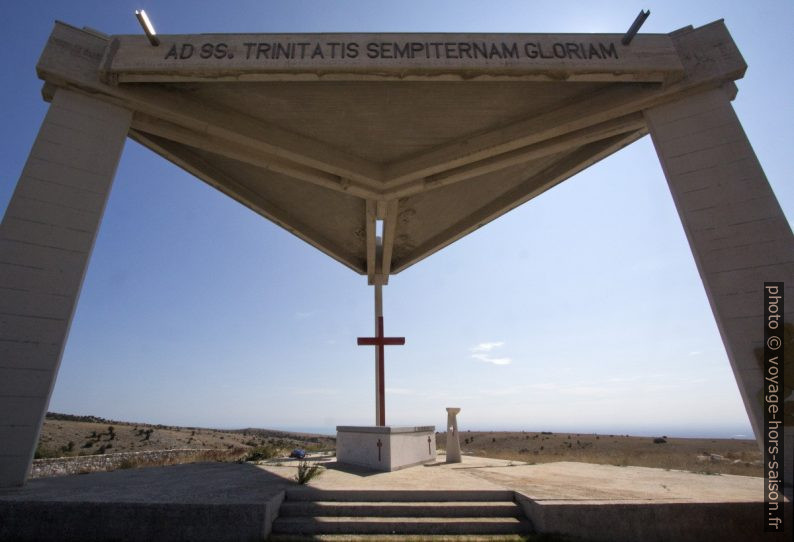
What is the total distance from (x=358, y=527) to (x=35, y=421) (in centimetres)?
567

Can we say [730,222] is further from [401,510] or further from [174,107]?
[174,107]

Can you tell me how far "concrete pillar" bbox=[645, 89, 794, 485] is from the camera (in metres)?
7.02

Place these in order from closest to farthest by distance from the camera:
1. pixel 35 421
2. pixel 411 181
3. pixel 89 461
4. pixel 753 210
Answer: pixel 35 421 < pixel 753 210 < pixel 411 181 < pixel 89 461

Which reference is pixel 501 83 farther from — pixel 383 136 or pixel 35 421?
pixel 35 421

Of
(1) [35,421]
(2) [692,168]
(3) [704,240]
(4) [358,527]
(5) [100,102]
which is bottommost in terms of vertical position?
(4) [358,527]

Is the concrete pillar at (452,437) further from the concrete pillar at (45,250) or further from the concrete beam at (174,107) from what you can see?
the concrete pillar at (45,250)

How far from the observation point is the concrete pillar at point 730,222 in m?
7.02

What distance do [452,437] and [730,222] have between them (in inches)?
374

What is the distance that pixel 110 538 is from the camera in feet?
18.2

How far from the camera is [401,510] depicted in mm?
6473

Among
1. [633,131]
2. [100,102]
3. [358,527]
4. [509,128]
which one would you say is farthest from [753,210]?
[100,102]

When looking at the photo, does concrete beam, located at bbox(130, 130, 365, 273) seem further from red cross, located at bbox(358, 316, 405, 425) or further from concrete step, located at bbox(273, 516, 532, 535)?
concrete step, located at bbox(273, 516, 532, 535)

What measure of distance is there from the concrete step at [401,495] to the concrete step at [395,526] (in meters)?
Result: 0.68

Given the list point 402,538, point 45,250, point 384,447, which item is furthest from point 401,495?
point 45,250
